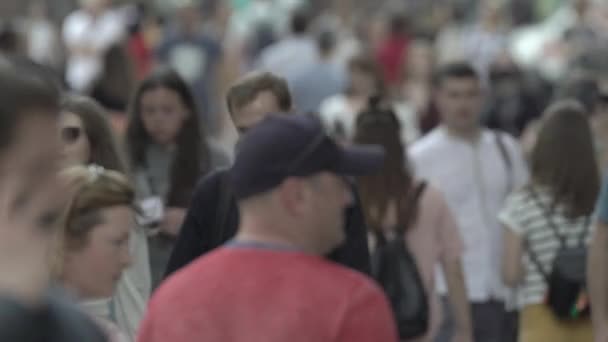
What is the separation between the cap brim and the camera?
4.61 m

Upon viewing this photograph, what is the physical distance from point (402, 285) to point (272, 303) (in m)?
3.89

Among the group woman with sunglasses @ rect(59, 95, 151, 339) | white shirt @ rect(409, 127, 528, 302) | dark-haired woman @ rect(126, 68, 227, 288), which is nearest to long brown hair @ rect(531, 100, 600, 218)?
white shirt @ rect(409, 127, 528, 302)

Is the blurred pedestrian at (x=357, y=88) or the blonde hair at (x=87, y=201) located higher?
the blonde hair at (x=87, y=201)

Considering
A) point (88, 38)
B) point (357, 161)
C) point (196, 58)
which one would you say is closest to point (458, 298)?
point (357, 161)

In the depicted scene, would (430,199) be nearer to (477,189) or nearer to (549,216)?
(549,216)

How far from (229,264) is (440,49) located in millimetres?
20572

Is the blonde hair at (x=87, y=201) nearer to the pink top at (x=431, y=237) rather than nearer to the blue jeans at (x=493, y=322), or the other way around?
the pink top at (x=431, y=237)

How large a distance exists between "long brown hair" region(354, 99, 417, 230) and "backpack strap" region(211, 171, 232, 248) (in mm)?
1861

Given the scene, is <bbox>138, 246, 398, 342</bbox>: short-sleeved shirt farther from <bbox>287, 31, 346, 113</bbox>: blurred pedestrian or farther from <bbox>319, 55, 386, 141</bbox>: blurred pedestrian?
<bbox>287, 31, 346, 113</bbox>: blurred pedestrian

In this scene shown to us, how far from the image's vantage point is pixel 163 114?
922 cm

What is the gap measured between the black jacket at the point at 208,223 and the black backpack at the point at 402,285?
5.65 feet

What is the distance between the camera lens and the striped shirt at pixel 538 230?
341 inches

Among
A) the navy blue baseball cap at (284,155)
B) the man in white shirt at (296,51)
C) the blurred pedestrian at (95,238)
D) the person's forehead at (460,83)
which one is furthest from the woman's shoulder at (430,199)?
the man in white shirt at (296,51)

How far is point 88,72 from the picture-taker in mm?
20562
